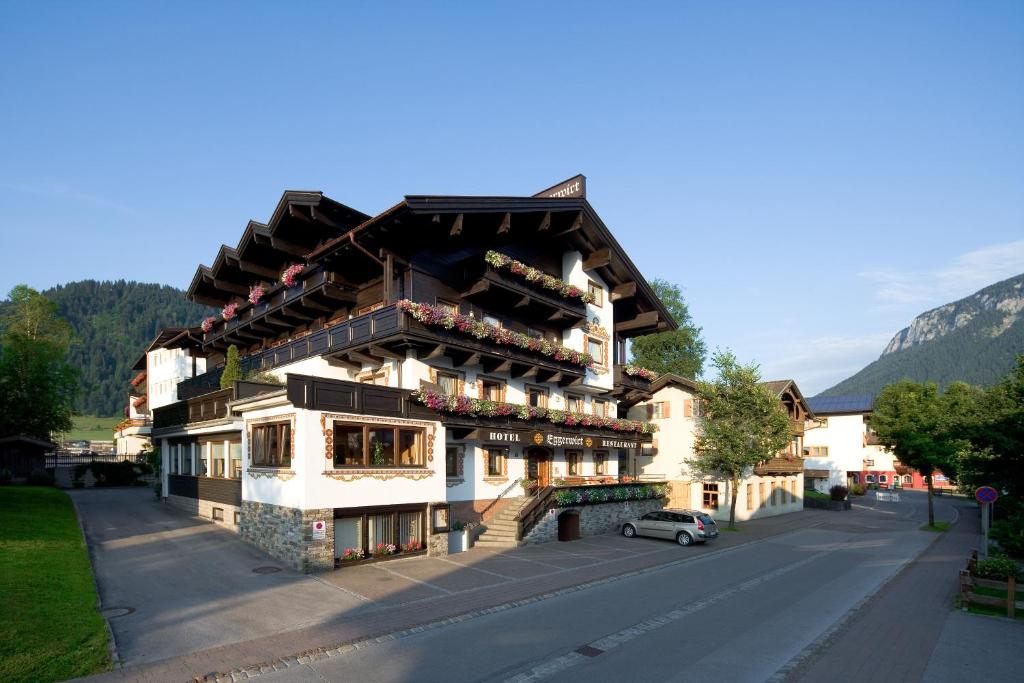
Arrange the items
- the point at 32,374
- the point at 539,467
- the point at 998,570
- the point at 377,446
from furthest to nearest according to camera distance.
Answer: the point at 32,374
the point at 539,467
the point at 377,446
the point at 998,570

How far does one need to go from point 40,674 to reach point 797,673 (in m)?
12.8

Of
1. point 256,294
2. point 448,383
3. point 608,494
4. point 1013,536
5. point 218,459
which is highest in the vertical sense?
point 256,294

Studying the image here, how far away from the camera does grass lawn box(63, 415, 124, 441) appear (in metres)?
135

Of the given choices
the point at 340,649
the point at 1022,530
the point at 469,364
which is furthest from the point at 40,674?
the point at 1022,530

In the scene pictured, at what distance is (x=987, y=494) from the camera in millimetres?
20453

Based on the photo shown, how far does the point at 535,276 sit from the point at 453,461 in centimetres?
904

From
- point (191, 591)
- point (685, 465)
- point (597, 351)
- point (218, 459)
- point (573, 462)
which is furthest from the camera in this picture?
point (685, 465)

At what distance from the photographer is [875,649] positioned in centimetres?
1298

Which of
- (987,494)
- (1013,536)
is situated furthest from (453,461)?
(1013,536)

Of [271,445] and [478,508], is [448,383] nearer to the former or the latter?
[478,508]

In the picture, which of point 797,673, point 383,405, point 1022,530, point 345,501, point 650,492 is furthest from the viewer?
point 650,492

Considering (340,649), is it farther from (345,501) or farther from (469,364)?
(469,364)

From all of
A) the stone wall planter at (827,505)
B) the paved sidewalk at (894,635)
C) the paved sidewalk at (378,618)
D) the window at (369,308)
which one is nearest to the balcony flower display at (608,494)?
the paved sidewalk at (378,618)

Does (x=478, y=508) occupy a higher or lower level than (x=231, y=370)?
lower
